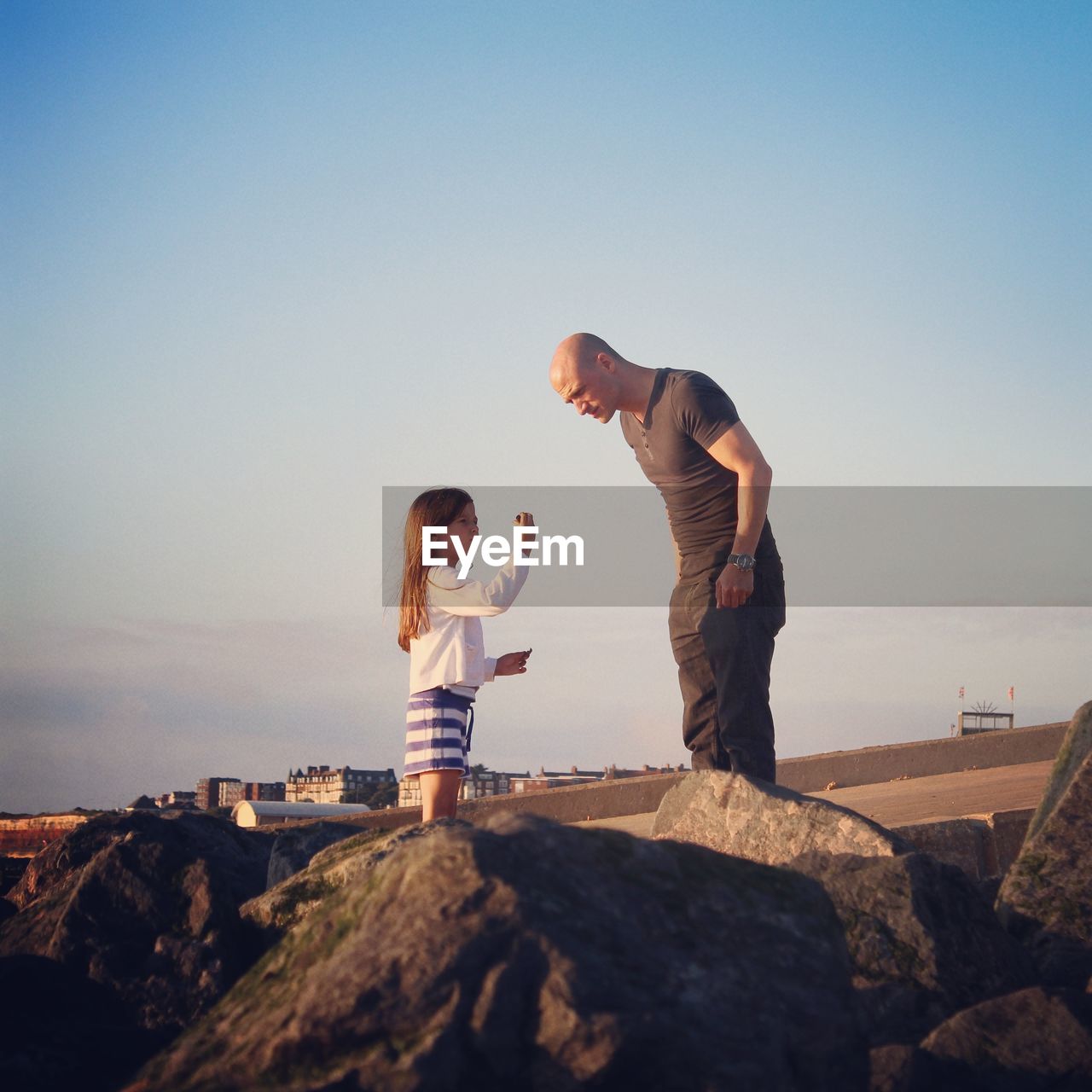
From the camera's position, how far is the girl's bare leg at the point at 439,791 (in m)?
4.93

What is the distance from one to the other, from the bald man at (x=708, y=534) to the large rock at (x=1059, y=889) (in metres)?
0.92

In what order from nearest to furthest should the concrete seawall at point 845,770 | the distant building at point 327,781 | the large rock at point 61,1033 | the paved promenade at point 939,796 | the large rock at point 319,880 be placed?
the large rock at point 61,1033
the large rock at point 319,880
the paved promenade at point 939,796
the concrete seawall at point 845,770
the distant building at point 327,781

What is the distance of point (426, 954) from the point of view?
235 centimetres

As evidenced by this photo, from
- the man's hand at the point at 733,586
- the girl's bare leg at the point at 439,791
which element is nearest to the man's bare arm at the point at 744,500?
the man's hand at the point at 733,586

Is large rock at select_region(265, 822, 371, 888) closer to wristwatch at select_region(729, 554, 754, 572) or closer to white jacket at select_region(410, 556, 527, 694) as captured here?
white jacket at select_region(410, 556, 527, 694)

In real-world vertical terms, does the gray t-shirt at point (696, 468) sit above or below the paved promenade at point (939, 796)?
above

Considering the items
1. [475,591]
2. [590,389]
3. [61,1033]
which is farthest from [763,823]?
[61,1033]

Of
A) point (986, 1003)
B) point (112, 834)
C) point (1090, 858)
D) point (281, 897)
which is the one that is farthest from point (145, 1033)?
point (1090, 858)

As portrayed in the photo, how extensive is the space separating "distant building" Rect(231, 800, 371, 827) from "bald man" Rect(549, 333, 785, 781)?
626 centimetres

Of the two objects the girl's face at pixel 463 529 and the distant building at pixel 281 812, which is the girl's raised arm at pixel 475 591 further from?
the distant building at pixel 281 812

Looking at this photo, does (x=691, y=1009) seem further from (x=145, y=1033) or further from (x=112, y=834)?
(x=112, y=834)

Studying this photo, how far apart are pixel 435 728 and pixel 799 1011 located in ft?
8.59

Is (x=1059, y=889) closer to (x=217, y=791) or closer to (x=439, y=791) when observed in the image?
(x=439, y=791)

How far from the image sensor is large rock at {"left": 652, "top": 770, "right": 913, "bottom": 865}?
13.3 ft
